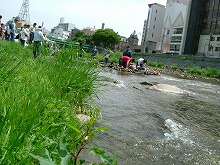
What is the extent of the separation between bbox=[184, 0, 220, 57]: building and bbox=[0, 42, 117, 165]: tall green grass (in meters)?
61.2

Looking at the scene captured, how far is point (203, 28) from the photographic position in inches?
2667

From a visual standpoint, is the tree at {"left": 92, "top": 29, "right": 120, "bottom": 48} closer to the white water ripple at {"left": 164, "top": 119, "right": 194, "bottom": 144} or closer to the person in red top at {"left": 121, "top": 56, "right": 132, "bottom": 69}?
the person in red top at {"left": 121, "top": 56, "right": 132, "bottom": 69}

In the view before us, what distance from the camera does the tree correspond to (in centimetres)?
9531

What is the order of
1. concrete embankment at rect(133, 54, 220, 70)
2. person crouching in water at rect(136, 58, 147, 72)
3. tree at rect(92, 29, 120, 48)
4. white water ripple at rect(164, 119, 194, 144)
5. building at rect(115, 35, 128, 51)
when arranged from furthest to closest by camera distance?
building at rect(115, 35, 128, 51) < tree at rect(92, 29, 120, 48) < concrete embankment at rect(133, 54, 220, 70) < person crouching in water at rect(136, 58, 147, 72) < white water ripple at rect(164, 119, 194, 144)

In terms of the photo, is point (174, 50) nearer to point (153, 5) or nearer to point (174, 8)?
point (174, 8)

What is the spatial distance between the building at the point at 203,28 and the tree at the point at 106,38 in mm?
30048

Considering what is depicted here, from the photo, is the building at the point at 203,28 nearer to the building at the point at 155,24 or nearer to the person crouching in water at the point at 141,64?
the building at the point at 155,24

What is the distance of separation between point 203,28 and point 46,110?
2749 inches

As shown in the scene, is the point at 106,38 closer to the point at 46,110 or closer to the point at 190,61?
the point at 190,61

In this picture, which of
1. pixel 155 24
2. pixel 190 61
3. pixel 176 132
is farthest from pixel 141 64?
pixel 155 24

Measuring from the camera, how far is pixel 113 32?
9644 centimetres

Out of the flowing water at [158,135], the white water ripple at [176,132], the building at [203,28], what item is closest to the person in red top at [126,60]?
the flowing water at [158,135]

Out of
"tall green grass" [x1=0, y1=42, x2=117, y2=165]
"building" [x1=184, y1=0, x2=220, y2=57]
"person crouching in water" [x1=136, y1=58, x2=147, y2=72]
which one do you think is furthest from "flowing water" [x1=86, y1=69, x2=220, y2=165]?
"building" [x1=184, y1=0, x2=220, y2=57]

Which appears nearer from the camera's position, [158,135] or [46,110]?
[46,110]
